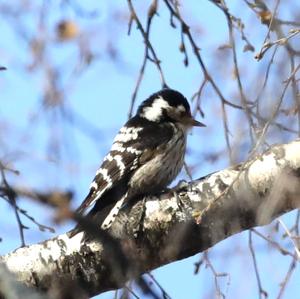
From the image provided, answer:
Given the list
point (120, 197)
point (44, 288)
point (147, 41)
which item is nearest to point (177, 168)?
point (120, 197)

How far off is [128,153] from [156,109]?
2.53 ft

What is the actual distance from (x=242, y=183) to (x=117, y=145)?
5.79 feet

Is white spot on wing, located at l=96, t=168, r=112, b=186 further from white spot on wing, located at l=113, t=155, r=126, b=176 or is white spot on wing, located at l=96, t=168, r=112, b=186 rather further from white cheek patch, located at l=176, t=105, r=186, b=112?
white cheek patch, located at l=176, t=105, r=186, b=112

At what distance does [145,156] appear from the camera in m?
4.72

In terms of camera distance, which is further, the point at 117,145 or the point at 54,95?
the point at 117,145

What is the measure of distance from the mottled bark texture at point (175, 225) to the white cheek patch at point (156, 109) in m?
1.83

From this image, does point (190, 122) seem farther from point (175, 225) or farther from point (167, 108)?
point (175, 225)

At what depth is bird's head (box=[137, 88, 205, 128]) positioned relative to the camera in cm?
528

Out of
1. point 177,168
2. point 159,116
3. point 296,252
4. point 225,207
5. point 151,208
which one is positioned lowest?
point 296,252

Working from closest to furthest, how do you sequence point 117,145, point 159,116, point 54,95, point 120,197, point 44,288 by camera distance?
1. point 54,95
2. point 44,288
3. point 120,197
4. point 117,145
5. point 159,116

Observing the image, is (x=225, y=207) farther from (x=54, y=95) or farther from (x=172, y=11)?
(x=172, y=11)

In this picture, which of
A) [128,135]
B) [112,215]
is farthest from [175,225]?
[128,135]

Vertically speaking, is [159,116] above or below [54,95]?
above

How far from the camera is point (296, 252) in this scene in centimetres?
286
